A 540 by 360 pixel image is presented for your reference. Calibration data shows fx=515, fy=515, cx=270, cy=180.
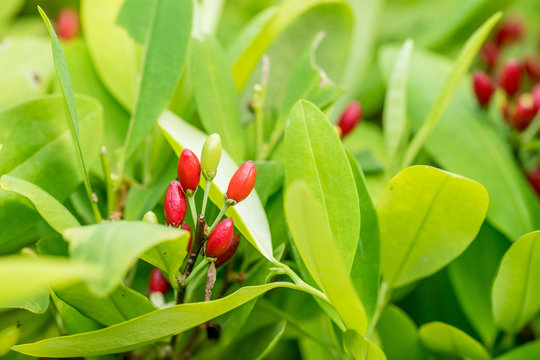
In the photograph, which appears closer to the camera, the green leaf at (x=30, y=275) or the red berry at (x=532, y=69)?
the green leaf at (x=30, y=275)

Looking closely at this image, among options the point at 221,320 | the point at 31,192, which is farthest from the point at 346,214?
the point at 31,192

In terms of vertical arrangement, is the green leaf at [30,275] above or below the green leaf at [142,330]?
above

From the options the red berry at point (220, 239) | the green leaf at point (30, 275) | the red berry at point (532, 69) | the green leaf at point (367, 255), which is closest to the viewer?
the green leaf at point (30, 275)

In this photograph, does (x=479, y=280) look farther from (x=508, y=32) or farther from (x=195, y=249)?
(x=508, y=32)

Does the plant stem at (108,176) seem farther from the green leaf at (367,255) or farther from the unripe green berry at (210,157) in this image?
the green leaf at (367,255)

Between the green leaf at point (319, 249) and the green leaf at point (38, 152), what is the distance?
13.0 inches

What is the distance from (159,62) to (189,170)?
22cm

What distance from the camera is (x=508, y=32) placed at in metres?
1.27

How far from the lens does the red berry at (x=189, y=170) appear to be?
540mm

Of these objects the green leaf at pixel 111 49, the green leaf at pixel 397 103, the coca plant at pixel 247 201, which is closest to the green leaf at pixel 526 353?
the coca plant at pixel 247 201

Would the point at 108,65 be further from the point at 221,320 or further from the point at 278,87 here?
the point at 221,320

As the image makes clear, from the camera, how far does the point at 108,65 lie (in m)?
0.83

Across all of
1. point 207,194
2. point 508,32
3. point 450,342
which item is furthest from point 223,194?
point 508,32

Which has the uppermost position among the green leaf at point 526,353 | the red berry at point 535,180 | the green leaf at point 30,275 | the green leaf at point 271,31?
the green leaf at point 271,31
